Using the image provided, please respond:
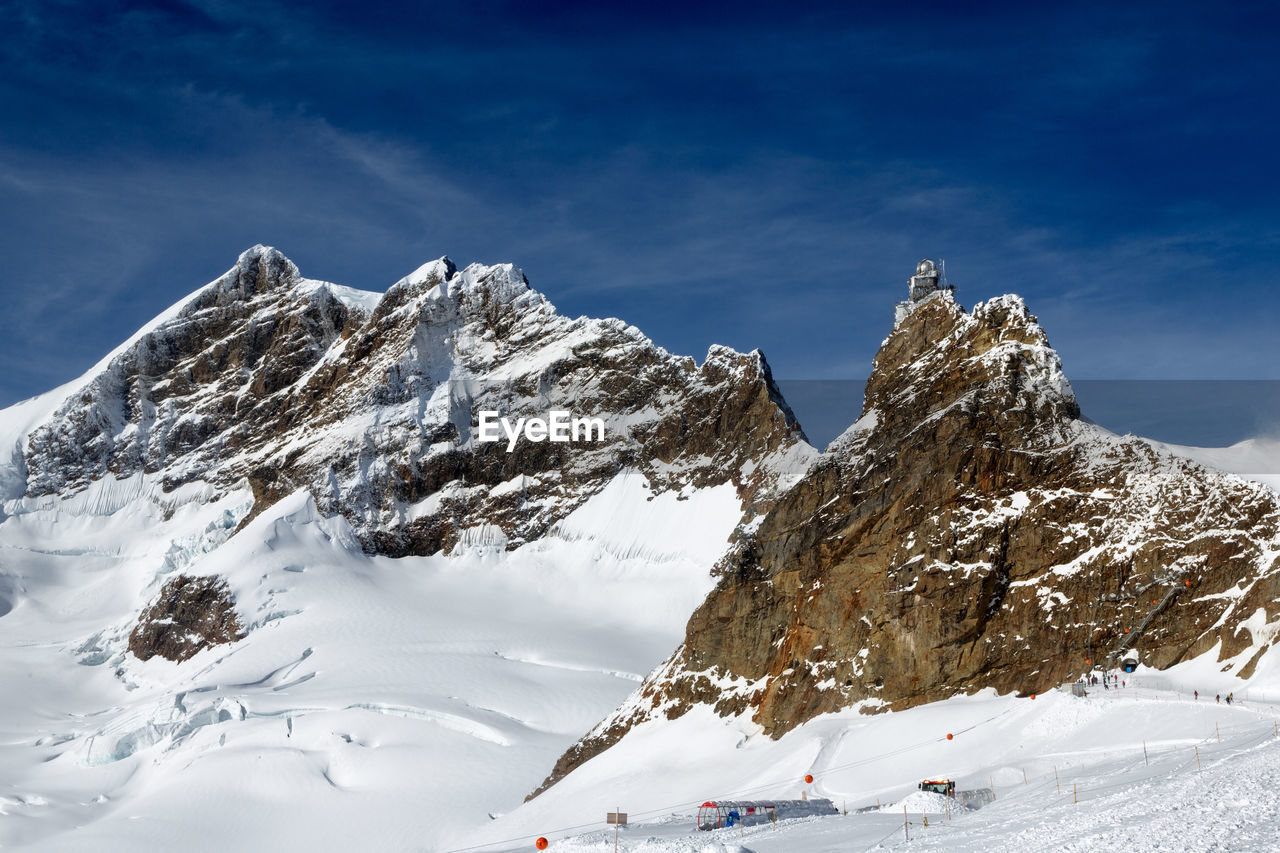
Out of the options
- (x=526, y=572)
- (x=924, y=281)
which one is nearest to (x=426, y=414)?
(x=526, y=572)

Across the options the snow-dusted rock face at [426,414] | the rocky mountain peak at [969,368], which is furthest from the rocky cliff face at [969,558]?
the snow-dusted rock face at [426,414]

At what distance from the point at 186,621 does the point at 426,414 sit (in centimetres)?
4369

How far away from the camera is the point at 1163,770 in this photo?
1572 inches

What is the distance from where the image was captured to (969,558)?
65.2 meters

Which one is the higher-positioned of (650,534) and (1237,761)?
(650,534)

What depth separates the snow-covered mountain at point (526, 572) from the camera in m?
62.8

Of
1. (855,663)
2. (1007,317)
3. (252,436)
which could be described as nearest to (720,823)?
(855,663)

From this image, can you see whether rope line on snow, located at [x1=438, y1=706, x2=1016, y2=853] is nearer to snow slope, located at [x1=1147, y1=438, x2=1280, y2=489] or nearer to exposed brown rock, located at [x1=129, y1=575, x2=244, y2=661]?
snow slope, located at [x1=1147, y1=438, x2=1280, y2=489]

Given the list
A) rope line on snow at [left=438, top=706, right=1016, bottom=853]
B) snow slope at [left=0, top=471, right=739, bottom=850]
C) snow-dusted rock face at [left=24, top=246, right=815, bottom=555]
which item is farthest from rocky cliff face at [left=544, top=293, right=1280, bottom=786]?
snow-dusted rock face at [left=24, top=246, right=815, bottom=555]

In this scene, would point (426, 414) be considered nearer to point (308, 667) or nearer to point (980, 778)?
point (308, 667)

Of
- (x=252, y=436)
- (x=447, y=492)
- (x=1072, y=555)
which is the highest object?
(x=252, y=436)

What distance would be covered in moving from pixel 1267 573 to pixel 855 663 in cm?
2002

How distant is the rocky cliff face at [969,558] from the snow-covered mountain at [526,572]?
0.19 metres

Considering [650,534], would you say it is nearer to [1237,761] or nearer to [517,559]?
[517,559]
